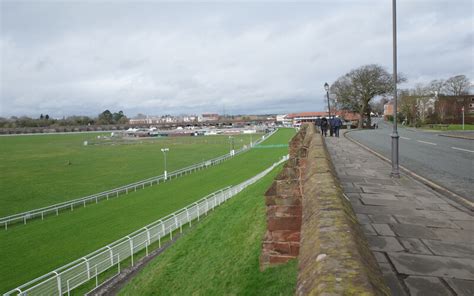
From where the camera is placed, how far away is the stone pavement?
3.55 meters

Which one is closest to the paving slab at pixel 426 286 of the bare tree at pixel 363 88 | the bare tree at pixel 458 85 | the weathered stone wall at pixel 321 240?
the weathered stone wall at pixel 321 240

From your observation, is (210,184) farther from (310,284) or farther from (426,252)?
(310,284)

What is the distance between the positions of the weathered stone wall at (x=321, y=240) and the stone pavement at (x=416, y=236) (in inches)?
44.2

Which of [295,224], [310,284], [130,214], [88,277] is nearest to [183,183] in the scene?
[130,214]

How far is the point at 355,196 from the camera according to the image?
293 inches

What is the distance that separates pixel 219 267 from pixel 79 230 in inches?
522

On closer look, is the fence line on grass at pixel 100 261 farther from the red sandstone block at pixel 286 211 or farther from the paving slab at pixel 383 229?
the paving slab at pixel 383 229

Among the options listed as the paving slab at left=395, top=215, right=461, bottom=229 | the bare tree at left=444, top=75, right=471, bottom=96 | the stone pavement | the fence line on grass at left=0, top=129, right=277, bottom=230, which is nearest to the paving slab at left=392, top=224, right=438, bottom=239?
the stone pavement

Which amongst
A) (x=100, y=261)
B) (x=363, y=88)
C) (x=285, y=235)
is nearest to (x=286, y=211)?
(x=285, y=235)

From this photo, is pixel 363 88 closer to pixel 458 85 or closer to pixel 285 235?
pixel 458 85

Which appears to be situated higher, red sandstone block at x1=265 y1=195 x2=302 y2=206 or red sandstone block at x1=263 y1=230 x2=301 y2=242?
red sandstone block at x1=265 y1=195 x2=302 y2=206

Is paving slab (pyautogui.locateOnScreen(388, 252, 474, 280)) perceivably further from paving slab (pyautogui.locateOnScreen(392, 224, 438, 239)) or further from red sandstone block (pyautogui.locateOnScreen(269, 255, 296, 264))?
red sandstone block (pyautogui.locateOnScreen(269, 255, 296, 264))

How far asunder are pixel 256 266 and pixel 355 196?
2638 mm

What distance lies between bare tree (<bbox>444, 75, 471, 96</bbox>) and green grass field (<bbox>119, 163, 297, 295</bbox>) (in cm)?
8446
